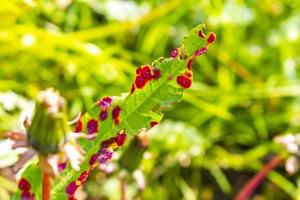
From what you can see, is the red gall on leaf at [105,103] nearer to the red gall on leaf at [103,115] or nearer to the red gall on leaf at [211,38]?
Answer: the red gall on leaf at [103,115]

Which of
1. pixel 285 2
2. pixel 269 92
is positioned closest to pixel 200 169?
pixel 269 92

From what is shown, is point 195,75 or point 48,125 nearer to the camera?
point 48,125

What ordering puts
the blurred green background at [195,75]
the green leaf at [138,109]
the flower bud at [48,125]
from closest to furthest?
the flower bud at [48,125] → the green leaf at [138,109] → the blurred green background at [195,75]

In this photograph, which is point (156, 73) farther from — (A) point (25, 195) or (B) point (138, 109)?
(A) point (25, 195)

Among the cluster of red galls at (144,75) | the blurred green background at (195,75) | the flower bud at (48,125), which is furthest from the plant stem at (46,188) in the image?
the blurred green background at (195,75)

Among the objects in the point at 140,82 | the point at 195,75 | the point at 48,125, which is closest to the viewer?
the point at 48,125

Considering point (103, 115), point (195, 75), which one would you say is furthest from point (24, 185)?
point (195, 75)
